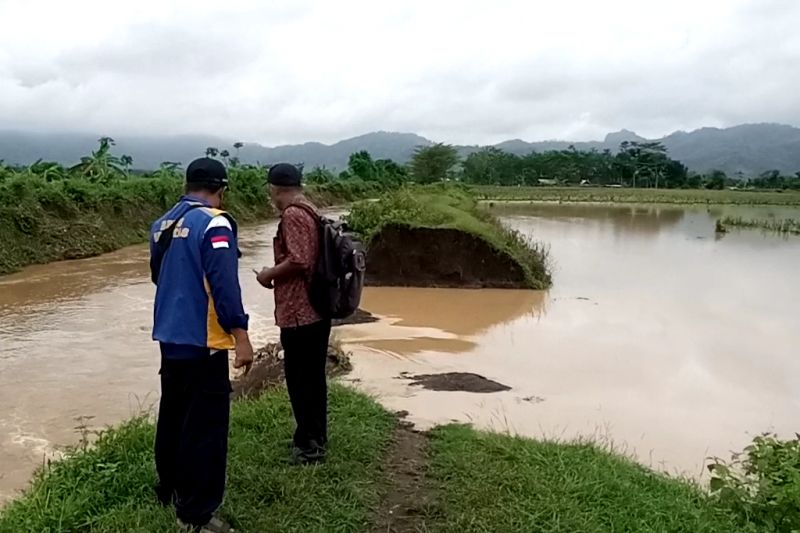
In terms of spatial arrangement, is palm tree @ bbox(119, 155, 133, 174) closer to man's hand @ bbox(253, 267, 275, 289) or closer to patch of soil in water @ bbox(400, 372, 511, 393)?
patch of soil in water @ bbox(400, 372, 511, 393)

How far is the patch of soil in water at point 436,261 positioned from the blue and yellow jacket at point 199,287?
1030cm

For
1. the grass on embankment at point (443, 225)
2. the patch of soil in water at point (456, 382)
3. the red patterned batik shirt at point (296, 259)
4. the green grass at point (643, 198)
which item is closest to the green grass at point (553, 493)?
the red patterned batik shirt at point (296, 259)

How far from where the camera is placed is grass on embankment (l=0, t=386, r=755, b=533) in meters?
3.40

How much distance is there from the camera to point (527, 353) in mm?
8742

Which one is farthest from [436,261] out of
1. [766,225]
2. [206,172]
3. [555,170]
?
[555,170]

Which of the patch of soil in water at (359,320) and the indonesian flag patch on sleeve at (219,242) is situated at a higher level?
the indonesian flag patch on sleeve at (219,242)

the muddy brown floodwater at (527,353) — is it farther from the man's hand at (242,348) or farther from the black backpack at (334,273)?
the man's hand at (242,348)

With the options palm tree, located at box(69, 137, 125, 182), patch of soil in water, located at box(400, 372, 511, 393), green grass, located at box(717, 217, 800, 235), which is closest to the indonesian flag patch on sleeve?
patch of soil in water, located at box(400, 372, 511, 393)

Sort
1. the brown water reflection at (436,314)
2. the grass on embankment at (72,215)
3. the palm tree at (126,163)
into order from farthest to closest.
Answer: the palm tree at (126,163)
the grass on embankment at (72,215)
the brown water reflection at (436,314)

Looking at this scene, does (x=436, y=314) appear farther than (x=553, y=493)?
Yes

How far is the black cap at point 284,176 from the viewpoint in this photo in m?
3.97

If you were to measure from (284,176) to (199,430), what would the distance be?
145 centimetres

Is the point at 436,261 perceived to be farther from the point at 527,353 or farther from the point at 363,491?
the point at 363,491

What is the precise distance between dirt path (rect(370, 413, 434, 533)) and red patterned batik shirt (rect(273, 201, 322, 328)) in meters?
0.99
